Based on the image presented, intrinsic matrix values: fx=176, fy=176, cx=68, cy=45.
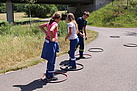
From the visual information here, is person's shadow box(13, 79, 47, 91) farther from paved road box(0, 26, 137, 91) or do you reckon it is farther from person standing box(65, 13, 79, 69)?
person standing box(65, 13, 79, 69)

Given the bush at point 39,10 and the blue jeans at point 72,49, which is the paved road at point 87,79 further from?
the bush at point 39,10

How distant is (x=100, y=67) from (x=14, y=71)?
3099mm

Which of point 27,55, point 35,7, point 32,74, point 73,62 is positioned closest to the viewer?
point 32,74

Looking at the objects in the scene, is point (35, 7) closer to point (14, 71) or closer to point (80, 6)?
point (80, 6)

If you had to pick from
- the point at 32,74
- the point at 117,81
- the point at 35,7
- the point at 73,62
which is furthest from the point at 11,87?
the point at 35,7

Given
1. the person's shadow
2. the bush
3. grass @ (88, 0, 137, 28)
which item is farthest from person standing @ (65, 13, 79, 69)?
the bush

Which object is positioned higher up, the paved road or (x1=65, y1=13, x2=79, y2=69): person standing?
(x1=65, y1=13, x2=79, y2=69): person standing

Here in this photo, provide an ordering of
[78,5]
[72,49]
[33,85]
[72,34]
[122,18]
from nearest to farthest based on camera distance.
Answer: [33,85], [72,34], [72,49], [122,18], [78,5]

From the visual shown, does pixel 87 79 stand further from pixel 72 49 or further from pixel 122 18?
pixel 122 18

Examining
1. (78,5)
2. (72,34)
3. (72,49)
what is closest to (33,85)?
(72,49)

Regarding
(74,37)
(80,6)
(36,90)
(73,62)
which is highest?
(80,6)

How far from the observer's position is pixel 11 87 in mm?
4777

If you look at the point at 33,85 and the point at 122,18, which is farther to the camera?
the point at 122,18

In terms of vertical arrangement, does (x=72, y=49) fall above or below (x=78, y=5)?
below
